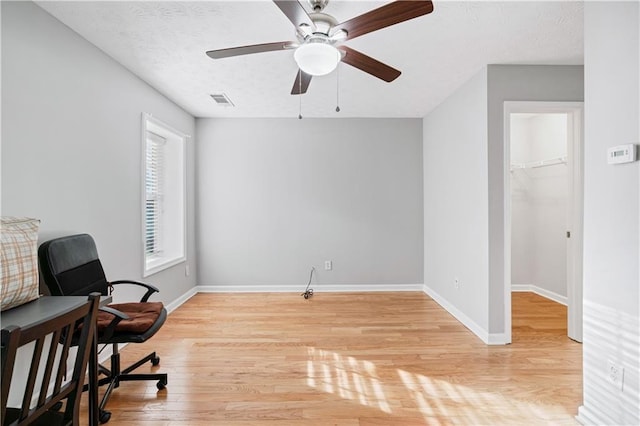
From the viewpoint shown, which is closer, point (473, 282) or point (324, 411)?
point (324, 411)

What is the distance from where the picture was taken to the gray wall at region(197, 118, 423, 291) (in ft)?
15.4

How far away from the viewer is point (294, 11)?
162 centimetres

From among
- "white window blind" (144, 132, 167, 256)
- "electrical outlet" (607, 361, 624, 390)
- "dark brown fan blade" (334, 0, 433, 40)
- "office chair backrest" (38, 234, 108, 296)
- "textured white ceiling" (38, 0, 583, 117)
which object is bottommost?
"electrical outlet" (607, 361, 624, 390)

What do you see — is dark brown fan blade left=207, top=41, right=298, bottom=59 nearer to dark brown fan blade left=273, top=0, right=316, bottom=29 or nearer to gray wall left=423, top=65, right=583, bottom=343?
dark brown fan blade left=273, top=0, right=316, bottom=29

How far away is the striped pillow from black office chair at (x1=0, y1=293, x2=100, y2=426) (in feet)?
1.89

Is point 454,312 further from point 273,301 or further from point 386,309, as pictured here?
point 273,301

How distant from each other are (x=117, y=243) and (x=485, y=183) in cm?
342

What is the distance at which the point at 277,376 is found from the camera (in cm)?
241

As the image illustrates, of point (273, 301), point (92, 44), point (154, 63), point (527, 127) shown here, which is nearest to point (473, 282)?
point (273, 301)

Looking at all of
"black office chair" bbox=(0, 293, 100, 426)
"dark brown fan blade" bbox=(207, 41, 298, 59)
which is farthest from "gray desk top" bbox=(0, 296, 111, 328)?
"dark brown fan blade" bbox=(207, 41, 298, 59)

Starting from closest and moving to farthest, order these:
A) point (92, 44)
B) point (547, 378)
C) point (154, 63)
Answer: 1. point (547, 378)
2. point (92, 44)
3. point (154, 63)

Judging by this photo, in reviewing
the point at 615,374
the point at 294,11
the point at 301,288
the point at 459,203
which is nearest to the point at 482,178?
the point at 459,203

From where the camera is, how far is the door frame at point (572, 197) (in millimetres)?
2941

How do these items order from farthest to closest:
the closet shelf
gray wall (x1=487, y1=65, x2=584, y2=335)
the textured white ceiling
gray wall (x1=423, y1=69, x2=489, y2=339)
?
the closet shelf → gray wall (x1=423, y1=69, x2=489, y2=339) → gray wall (x1=487, y1=65, x2=584, y2=335) → the textured white ceiling
